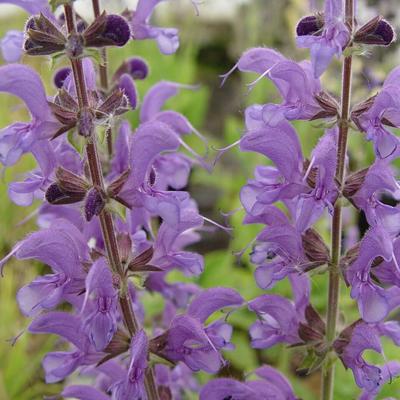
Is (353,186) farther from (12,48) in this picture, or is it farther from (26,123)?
(12,48)

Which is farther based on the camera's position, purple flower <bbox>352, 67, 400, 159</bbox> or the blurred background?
the blurred background

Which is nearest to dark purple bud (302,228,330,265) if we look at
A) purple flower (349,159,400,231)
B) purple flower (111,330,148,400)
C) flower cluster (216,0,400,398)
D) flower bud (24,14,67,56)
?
flower cluster (216,0,400,398)

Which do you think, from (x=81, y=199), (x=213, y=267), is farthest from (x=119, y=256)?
(x=213, y=267)

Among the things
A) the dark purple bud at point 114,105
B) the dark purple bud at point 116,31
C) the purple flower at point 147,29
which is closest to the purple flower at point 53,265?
the dark purple bud at point 114,105

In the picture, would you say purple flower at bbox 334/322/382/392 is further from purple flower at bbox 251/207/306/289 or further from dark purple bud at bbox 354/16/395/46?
dark purple bud at bbox 354/16/395/46

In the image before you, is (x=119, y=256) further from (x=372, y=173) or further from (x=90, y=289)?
(x=372, y=173)

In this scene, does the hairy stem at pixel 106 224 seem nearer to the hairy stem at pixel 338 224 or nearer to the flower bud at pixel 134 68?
the hairy stem at pixel 338 224

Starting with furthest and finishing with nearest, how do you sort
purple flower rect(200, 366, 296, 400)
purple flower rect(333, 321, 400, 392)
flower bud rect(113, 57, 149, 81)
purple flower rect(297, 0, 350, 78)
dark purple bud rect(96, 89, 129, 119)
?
flower bud rect(113, 57, 149, 81)
purple flower rect(200, 366, 296, 400)
purple flower rect(333, 321, 400, 392)
dark purple bud rect(96, 89, 129, 119)
purple flower rect(297, 0, 350, 78)
